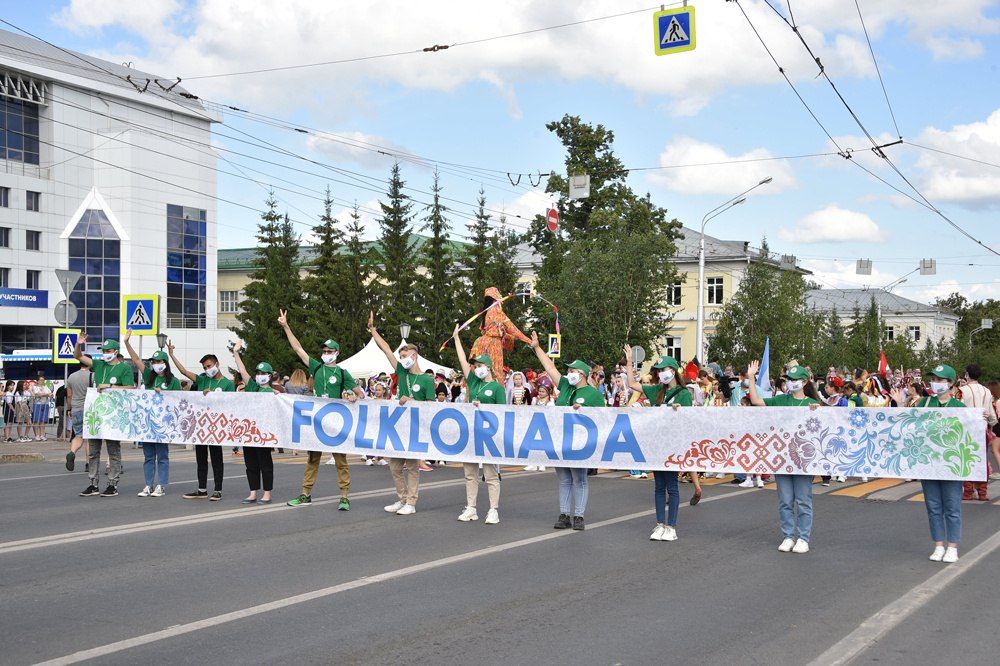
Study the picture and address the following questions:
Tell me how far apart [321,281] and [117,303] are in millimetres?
14226

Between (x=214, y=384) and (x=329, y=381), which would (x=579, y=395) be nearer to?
(x=329, y=381)

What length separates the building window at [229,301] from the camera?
91.9 metres

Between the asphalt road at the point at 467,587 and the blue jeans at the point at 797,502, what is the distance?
0.28 metres

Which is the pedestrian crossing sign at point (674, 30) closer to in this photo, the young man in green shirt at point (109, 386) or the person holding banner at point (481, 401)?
the person holding banner at point (481, 401)

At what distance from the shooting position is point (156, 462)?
1335 cm

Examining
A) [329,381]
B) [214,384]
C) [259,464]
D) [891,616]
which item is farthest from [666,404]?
[214,384]

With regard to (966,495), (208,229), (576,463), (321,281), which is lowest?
(966,495)

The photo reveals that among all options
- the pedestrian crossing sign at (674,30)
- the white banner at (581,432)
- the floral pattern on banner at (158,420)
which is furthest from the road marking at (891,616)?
the pedestrian crossing sign at (674,30)

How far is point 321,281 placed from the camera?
60406mm

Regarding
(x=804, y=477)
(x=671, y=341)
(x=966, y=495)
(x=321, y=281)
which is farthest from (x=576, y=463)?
(x=671, y=341)

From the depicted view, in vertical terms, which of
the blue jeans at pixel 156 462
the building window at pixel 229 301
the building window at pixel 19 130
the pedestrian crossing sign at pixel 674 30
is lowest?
the blue jeans at pixel 156 462

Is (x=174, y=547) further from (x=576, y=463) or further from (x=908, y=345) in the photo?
(x=908, y=345)

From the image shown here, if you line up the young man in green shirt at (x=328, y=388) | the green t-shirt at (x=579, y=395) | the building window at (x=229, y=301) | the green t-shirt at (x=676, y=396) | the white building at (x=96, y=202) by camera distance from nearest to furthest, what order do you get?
the green t-shirt at (x=676, y=396) < the green t-shirt at (x=579, y=395) < the young man in green shirt at (x=328, y=388) < the white building at (x=96, y=202) < the building window at (x=229, y=301)

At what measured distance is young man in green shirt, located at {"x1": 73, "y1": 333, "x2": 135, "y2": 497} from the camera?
13.3 m
